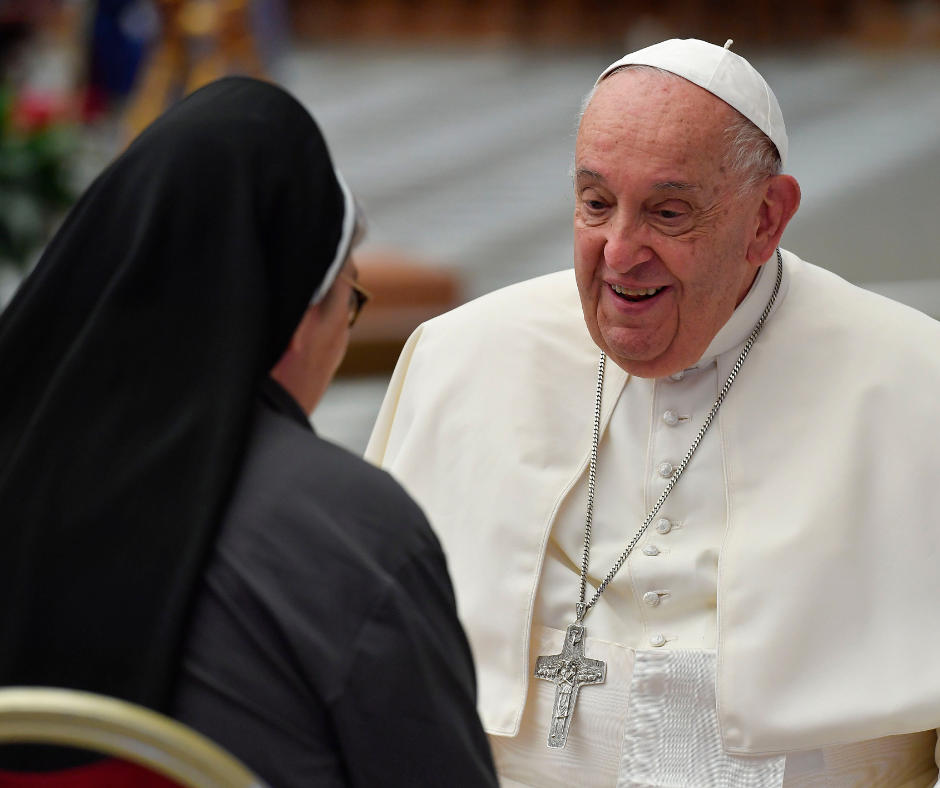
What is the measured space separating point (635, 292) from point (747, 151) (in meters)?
0.33

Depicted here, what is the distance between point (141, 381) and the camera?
4.66 ft

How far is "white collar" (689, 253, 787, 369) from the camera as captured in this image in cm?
241

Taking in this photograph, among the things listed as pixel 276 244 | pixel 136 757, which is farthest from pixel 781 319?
pixel 136 757

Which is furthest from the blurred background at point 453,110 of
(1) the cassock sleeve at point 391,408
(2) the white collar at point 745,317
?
(2) the white collar at point 745,317

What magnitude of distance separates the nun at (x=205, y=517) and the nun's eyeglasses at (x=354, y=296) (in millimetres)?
201

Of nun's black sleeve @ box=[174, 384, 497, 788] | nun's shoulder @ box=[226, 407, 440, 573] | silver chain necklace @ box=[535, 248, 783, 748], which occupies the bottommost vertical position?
nun's black sleeve @ box=[174, 384, 497, 788]

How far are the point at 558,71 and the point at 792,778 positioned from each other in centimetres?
1173

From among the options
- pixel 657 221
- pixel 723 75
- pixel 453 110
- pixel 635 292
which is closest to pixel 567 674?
pixel 635 292

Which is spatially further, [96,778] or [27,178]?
[27,178]

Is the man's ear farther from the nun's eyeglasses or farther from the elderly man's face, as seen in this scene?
the nun's eyeglasses

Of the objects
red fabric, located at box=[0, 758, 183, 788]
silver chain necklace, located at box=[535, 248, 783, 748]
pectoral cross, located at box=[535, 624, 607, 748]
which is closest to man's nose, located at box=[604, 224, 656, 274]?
silver chain necklace, located at box=[535, 248, 783, 748]

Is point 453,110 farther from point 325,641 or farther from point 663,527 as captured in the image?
point 325,641

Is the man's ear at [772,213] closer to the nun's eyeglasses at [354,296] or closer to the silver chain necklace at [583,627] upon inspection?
the silver chain necklace at [583,627]

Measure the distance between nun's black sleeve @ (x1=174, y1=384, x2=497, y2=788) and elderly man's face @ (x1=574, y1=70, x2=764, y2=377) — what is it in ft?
3.14
